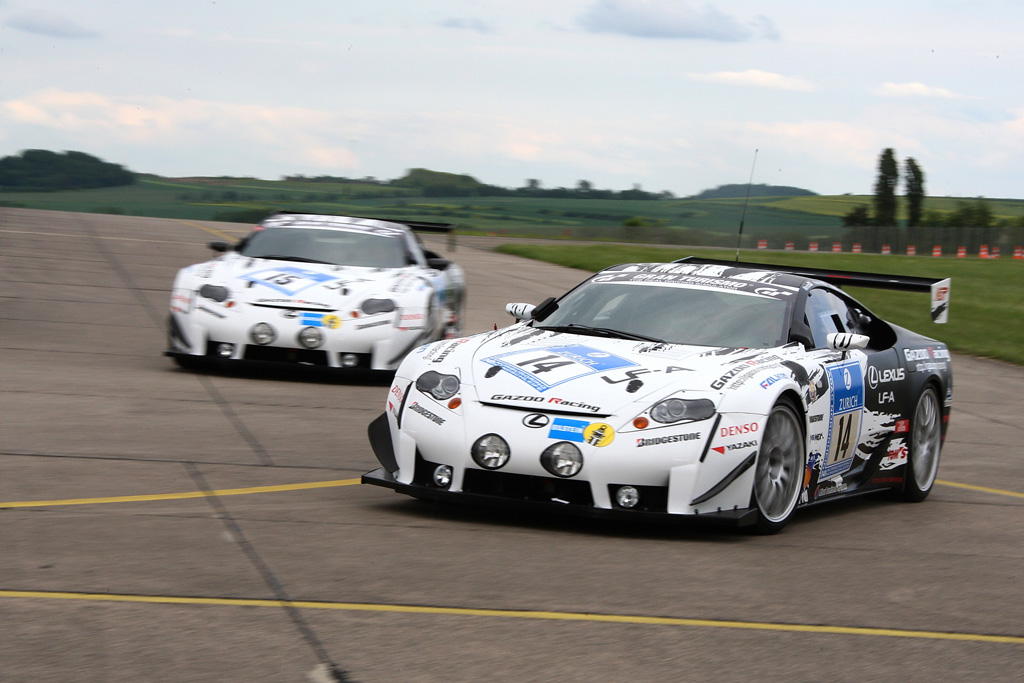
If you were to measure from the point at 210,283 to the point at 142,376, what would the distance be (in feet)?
3.32

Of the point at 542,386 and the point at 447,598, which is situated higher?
the point at 542,386

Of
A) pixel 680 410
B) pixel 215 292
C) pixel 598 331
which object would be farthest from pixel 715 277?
pixel 215 292

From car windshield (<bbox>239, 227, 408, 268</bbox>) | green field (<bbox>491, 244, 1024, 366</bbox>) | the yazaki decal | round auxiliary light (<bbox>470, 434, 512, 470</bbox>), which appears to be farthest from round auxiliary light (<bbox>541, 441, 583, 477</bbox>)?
green field (<bbox>491, 244, 1024, 366</bbox>)

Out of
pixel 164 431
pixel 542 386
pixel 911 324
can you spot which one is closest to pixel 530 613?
pixel 542 386

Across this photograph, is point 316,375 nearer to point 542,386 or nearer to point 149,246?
point 542,386

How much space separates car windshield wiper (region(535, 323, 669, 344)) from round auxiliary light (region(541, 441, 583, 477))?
1225 millimetres

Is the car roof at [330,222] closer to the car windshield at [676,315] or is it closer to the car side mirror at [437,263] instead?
the car side mirror at [437,263]

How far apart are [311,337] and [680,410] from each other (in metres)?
→ 5.62

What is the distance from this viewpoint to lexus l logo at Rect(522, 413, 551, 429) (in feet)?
19.4

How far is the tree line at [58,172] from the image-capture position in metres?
45.5

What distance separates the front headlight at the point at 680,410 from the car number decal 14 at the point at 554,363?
0.41 meters

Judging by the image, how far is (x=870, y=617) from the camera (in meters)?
4.90

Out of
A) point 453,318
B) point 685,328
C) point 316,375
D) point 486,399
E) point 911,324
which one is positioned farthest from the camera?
point 911,324

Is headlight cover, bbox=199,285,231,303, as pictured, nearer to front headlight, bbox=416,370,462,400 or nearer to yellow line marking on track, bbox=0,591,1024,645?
front headlight, bbox=416,370,462,400
